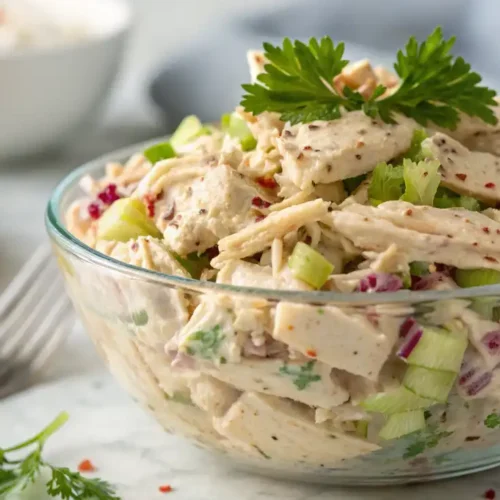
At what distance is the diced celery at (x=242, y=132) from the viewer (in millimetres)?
1581

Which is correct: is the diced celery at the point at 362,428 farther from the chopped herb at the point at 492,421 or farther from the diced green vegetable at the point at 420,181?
the diced green vegetable at the point at 420,181

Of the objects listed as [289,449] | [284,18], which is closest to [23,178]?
[284,18]

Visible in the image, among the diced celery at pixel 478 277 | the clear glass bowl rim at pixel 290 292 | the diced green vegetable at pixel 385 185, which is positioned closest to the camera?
the clear glass bowl rim at pixel 290 292

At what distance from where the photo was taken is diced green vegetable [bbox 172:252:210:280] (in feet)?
4.58

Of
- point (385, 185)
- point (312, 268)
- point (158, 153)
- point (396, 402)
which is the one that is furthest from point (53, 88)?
point (396, 402)

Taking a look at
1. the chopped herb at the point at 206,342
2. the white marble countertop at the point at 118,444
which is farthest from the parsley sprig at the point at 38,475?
the chopped herb at the point at 206,342

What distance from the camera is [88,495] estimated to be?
1.40 meters

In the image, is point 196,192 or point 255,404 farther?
point 196,192

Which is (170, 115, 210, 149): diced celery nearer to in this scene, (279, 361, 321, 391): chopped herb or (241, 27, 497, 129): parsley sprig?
(241, 27, 497, 129): parsley sprig

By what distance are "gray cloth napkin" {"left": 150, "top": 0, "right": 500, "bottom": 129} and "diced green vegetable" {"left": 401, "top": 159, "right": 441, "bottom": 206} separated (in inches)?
62.2

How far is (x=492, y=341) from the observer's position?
1195 mm

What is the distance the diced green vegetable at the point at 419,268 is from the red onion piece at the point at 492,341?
0.13 meters

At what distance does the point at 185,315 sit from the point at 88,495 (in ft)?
1.15

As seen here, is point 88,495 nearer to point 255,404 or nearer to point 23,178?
point 255,404
